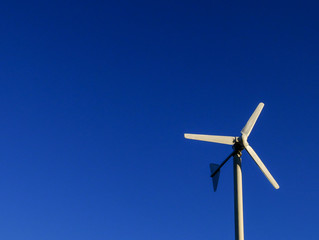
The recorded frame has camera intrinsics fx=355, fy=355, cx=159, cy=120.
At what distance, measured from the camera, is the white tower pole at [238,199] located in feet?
87.4

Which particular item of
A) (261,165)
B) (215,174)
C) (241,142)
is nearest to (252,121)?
(241,142)

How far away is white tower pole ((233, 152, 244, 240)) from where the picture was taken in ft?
87.4

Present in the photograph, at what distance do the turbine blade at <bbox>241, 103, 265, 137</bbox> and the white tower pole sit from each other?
207cm

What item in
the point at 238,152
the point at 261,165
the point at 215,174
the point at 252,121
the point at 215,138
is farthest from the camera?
the point at 215,174

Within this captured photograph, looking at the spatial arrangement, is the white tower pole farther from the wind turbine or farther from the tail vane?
the tail vane

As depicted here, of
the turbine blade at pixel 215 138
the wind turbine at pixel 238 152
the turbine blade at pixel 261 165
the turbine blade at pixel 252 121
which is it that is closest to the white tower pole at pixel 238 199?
the wind turbine at pixel 238 152

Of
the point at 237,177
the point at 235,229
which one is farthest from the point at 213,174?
the point at 235,229

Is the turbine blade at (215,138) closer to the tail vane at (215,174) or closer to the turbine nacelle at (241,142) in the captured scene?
the turbine nacelle at (241,142)

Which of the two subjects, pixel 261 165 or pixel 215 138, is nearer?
pixel 261 165

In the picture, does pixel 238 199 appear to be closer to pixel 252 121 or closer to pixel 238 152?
pixel 238 152

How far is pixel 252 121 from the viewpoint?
3231 cm

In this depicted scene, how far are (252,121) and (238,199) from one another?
775cm

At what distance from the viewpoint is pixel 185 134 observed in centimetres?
3022

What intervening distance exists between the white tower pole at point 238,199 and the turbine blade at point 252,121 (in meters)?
2.07
